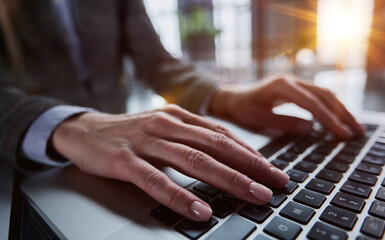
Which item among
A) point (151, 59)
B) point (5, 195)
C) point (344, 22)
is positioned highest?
point (344, 22)

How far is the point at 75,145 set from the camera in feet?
1.39

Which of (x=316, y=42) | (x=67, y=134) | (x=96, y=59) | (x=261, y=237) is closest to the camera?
(x=261, y=237)

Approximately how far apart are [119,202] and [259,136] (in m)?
0.35

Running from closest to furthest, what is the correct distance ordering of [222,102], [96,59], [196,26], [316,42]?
[222,102]
[96,59]
[316,42]
[196,26]

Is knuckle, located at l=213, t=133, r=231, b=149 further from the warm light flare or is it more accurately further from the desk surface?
the warm light flare

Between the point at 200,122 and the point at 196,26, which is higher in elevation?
the point at 196,26

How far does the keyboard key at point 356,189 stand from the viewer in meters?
0.31

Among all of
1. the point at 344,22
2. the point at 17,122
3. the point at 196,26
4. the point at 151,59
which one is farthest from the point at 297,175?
the point at 196,26

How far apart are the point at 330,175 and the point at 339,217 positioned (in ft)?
0.36

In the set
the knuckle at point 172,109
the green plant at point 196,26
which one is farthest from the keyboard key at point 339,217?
the green plant at point 196,26

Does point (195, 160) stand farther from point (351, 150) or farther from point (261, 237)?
point (351, 150)

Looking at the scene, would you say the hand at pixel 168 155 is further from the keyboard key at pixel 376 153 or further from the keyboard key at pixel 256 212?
the keyboard key at pixel 376 153

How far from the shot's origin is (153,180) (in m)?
0.33

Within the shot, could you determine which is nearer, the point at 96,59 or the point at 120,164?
the point at 120,164
